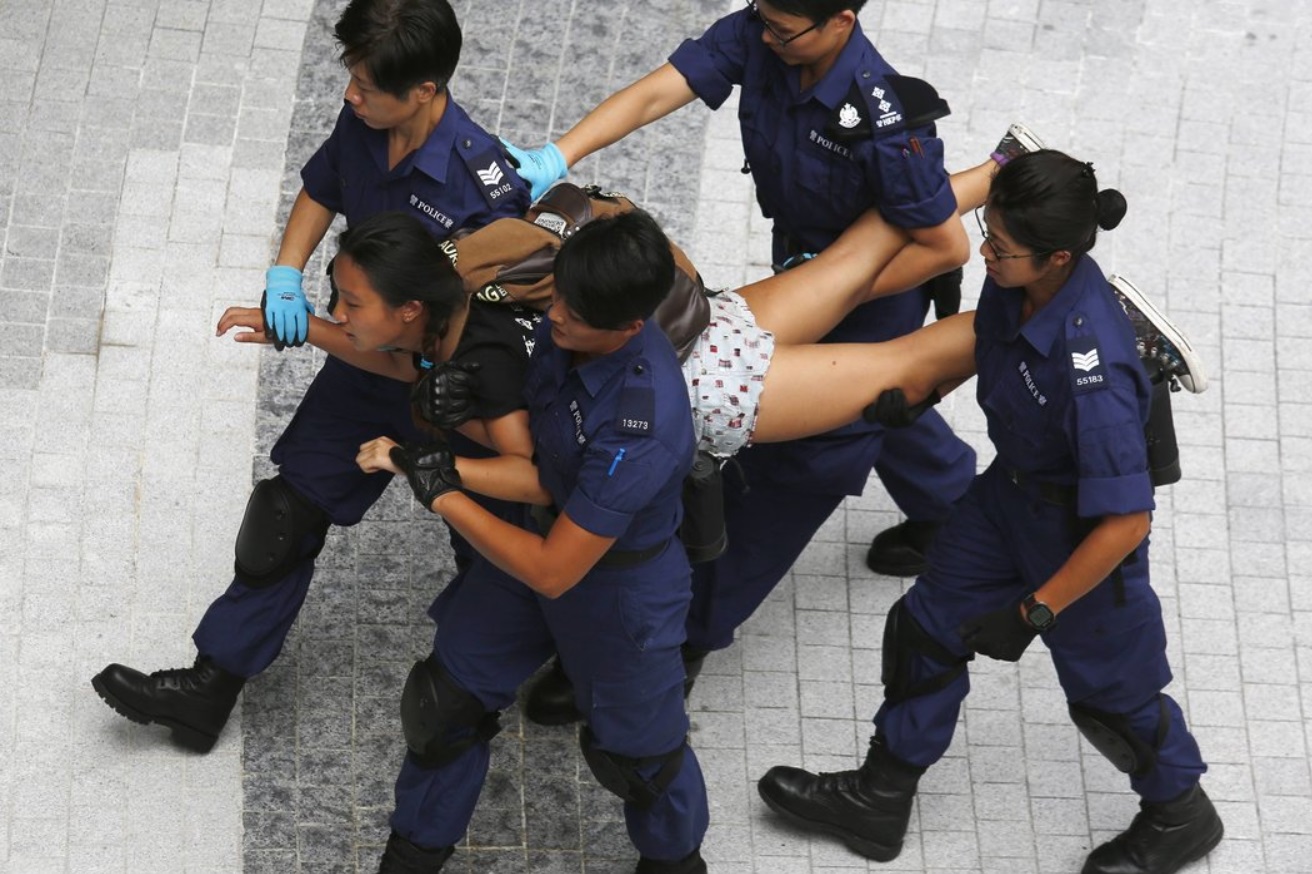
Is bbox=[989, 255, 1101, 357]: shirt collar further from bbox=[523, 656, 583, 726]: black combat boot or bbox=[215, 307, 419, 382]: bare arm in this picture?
bbox=[523, 656, 583, 726]: black combat boot

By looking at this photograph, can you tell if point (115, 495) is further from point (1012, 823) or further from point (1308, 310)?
point (1308, 310)

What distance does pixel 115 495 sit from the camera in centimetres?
620

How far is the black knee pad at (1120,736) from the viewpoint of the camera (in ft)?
17.2

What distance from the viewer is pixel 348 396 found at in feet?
17.2

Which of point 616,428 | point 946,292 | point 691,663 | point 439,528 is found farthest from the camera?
point 439,528

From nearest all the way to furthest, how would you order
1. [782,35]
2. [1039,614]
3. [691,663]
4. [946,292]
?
[1039,614] < [782,35] < [946,292] < [691,663]

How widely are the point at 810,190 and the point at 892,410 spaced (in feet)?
2.37

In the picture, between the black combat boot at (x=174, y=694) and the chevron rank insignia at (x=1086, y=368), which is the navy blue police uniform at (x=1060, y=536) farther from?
the black combat boot at (x=174, y=694)

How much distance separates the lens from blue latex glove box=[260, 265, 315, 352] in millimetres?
5047

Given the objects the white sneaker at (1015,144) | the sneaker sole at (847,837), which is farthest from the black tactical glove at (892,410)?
the sneaker sole at (847,837)

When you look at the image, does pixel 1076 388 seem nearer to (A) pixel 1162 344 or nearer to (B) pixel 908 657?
(A) pixel 1162 344

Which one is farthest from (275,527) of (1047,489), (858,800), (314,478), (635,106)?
(1047,489)

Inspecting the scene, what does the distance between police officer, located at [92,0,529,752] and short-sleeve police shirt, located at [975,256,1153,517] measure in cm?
128

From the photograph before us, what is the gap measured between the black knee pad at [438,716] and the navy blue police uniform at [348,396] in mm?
657
